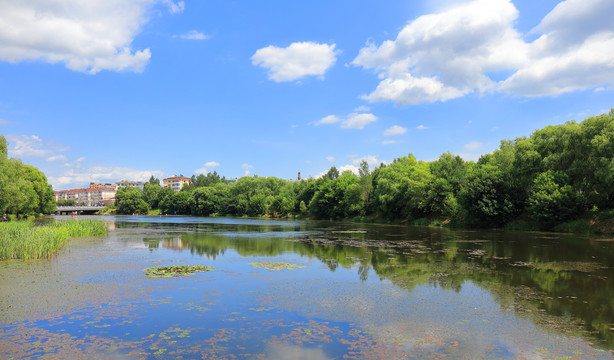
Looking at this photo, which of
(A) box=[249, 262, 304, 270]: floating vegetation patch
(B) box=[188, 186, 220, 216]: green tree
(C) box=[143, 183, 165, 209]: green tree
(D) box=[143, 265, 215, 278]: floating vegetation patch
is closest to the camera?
(D) box=[143, 265, 215, 278]: floating vegetation patch

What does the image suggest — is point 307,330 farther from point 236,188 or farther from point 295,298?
point 236,188

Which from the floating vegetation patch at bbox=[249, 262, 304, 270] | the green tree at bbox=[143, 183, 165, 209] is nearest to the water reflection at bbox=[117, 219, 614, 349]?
the floating vegetation patch at bbox=[249, 262, 304, 270]

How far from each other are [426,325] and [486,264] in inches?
473

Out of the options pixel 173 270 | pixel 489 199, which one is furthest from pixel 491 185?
pixel 173 270

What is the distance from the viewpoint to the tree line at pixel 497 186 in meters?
39.5

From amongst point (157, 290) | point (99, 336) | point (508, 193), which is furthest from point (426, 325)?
point (508, 193)

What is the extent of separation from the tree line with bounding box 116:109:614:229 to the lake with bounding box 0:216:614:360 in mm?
22693

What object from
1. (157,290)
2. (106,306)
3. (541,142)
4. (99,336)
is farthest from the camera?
(541,142)

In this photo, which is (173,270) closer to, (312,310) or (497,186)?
(312,310)

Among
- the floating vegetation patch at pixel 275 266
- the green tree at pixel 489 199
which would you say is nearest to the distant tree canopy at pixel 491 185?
the green tree at pixel 489 199

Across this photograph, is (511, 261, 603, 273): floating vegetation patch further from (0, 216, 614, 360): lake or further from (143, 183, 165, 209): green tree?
(143, 183, 165, 209): green tree

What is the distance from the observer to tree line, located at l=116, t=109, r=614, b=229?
130ft

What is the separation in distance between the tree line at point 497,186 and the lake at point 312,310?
74.5 ft

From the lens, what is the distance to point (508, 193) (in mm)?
47812
